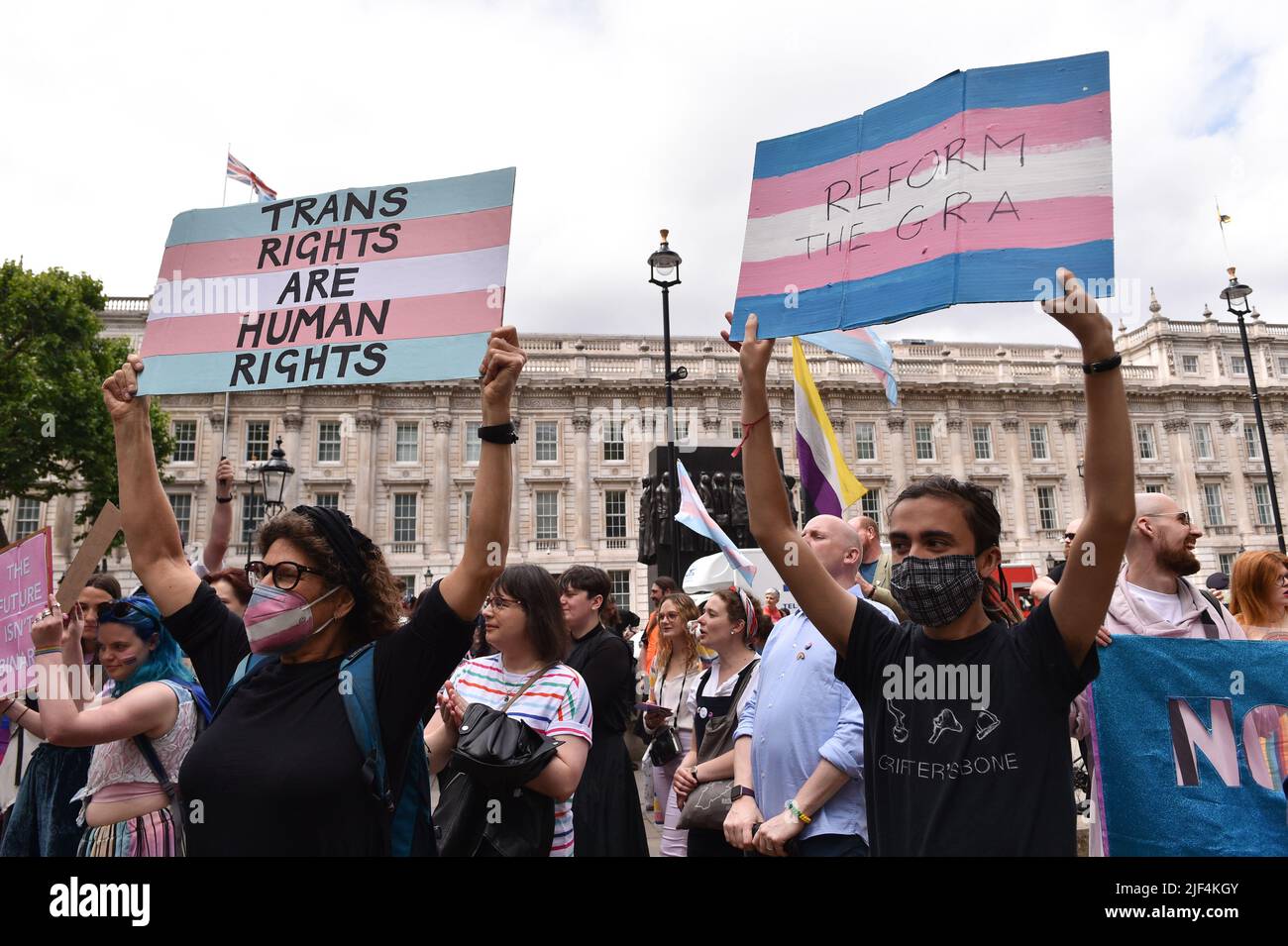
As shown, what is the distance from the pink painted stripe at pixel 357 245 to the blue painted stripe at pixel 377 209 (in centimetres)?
2

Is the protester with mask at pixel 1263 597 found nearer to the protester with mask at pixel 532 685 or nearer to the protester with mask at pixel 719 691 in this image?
the protester with mask at pixel 719 691

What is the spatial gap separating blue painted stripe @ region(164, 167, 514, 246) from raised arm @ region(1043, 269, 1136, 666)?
2087 millimetres

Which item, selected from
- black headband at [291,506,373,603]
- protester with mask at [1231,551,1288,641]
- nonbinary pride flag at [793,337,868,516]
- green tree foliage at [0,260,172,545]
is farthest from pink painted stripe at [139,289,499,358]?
green tree foliage at [0,260,172,545]

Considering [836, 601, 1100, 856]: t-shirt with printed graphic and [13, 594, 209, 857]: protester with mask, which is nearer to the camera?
[836, 601, 1100, 856]: t-shirt with printed graphic

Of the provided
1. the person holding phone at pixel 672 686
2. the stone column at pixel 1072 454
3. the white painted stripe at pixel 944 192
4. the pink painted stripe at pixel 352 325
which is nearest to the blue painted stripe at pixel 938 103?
the white painted stripe at pixel 944 192

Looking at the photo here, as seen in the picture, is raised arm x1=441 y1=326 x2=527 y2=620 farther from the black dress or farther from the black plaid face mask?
the black dress

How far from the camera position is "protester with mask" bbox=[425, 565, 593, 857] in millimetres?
3084

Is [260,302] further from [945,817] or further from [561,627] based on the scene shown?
[945,817]

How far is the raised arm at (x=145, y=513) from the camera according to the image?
8.77 ft

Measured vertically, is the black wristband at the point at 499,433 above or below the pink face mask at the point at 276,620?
above

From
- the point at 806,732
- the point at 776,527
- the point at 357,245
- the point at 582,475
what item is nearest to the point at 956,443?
the point at 582,475

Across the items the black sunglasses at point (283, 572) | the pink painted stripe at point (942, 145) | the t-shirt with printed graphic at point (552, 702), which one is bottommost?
the t-shirt with printed graphic at point (552, 702)

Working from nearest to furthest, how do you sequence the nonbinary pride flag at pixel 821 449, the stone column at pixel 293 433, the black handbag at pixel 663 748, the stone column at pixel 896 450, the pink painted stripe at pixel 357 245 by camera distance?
1. the pink painted stripe at pixel 357 245
2. the black handbag at pixel 663 748
3. the nonbinary pride flag at pixel 821 449
4. the stone column at pixel 293 433
5. the stone column at pixel 896 450
